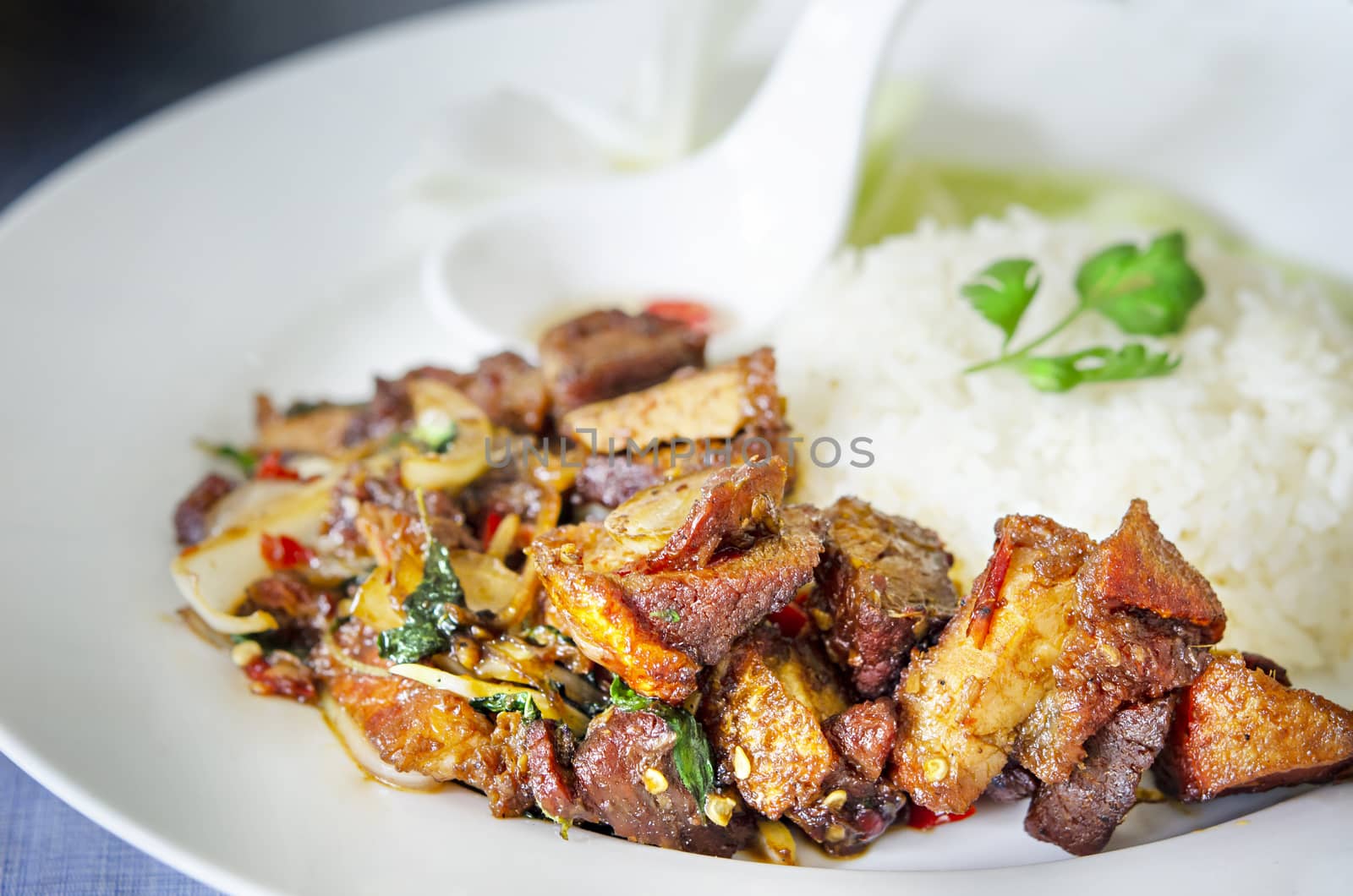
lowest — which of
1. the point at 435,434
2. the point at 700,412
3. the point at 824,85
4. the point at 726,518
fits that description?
the point at 435,434

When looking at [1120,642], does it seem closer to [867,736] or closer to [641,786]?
[867,736]

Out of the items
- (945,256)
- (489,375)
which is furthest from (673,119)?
(489,375)

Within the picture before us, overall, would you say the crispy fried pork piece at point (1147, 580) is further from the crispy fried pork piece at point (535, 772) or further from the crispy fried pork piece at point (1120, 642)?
the crispy fried pork piece at point (535, 772)

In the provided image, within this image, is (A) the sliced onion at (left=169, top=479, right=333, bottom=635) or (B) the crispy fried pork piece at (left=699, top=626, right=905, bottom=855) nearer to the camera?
(B) the crispy fried pork piece at (left=699, top=626, right=905, bottom=855)

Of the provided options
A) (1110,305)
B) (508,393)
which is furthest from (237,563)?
(1110,305)

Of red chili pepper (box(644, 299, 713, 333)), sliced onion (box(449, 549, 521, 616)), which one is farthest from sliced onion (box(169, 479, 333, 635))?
red chili pepper (box(644, 299, 713, 333))

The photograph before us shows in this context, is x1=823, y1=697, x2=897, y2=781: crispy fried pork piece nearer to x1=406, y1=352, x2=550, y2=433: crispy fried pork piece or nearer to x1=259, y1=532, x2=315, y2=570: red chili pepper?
x1=406, y1=352, x2=550, y2=433: crispy fried pork piece
